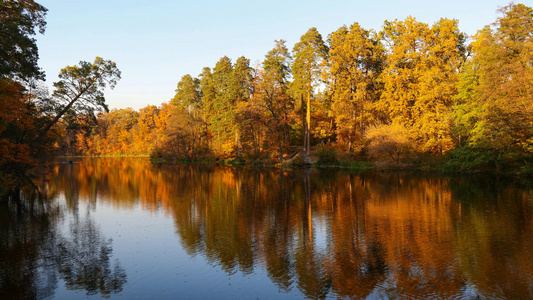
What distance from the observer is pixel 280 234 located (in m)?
14.0

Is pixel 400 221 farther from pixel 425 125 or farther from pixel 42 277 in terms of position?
pixel 425 125

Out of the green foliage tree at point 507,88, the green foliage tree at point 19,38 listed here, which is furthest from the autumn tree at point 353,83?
the green foliage tree at point 19,38

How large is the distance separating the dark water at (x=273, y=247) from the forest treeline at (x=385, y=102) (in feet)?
38.0

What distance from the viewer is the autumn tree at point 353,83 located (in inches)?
1918

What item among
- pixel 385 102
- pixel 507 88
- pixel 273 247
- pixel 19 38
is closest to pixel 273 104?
pixel 385 102

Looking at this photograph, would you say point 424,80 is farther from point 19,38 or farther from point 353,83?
point 19,38

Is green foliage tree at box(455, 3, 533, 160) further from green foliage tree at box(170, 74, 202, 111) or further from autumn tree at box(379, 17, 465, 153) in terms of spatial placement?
green foliage tree at box(170, 74, 202, 111)

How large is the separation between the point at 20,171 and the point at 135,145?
91.4 metres

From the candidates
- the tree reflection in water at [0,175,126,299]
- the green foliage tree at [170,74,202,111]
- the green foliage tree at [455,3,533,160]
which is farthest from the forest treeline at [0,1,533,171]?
the tree reflection in water at [0,175,126,299]

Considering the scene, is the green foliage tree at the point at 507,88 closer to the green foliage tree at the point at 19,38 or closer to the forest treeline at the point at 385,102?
the forest treeline at the point at 385,102

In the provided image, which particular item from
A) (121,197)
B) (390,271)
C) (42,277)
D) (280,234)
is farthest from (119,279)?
(121,197)

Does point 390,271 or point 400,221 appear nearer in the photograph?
point 390,271

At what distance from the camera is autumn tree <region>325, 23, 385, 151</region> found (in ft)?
160

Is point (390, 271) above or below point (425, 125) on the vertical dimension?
below
